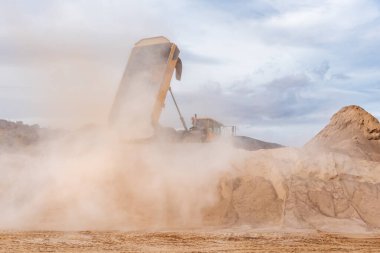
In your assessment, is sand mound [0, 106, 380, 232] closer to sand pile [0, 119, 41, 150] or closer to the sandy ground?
the sandy ground

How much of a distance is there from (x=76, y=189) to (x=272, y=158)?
5502 millimetres

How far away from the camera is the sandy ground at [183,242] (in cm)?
786

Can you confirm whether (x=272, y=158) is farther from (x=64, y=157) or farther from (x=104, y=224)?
(x=64, y=157)

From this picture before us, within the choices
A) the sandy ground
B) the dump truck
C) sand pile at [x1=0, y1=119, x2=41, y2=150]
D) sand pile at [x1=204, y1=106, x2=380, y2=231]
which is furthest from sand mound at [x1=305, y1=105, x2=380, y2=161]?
sand pile at [x1=0, y1=119, x2=41, y2=150]

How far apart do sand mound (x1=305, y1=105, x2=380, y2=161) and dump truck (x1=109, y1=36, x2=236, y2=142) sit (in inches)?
273

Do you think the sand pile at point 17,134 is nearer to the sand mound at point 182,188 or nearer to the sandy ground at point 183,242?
the sand mound at point 182,188

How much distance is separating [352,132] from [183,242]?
12.3 m

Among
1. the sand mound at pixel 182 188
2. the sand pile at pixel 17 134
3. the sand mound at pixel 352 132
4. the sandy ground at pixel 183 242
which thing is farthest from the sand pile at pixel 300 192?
the sand pile at pixel 17 134

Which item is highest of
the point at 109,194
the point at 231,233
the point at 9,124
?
the point at 9,124

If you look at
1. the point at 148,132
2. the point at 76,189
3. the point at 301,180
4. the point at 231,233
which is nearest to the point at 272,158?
the point at 301,180

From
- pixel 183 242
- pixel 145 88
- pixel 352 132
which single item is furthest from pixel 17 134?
pixel 183 242

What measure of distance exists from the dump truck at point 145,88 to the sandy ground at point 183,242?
4208 mm

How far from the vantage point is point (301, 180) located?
12805 mm

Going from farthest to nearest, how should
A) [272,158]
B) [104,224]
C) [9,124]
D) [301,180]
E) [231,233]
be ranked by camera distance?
[9,124] < [272,158] < [301,180] < [104,224] < [231,233]
